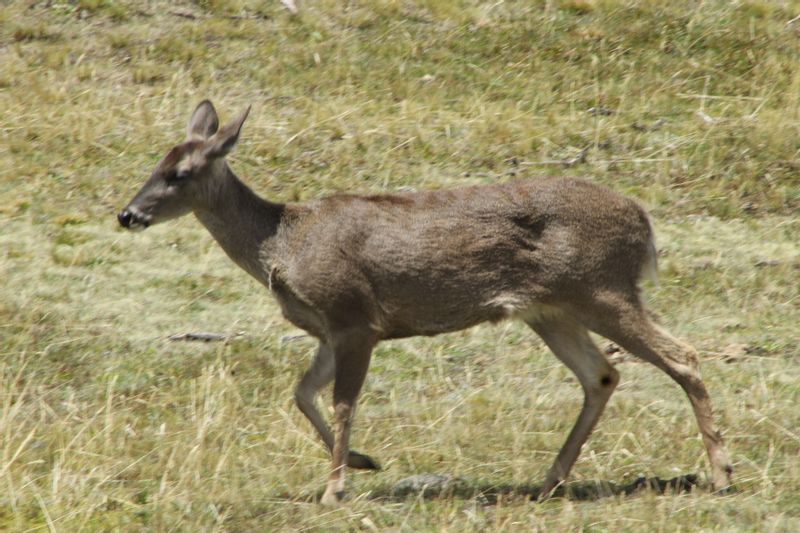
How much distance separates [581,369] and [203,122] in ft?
9.42

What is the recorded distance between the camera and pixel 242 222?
855 centimetres

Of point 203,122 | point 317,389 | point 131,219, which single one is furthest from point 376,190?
point 317,389

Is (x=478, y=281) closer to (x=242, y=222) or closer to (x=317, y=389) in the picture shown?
(x=317, y=389)

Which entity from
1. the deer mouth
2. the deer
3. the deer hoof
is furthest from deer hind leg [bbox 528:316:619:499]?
the deer mouth

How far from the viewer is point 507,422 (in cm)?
874

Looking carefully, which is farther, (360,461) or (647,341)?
(360,461)

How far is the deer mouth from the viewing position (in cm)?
850

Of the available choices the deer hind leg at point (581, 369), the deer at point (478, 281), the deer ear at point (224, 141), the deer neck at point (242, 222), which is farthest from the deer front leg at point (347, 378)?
the deer ear at point (224, 141)

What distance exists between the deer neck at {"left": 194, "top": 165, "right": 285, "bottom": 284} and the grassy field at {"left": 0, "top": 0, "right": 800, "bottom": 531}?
972mm


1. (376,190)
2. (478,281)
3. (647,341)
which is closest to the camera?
(647,341)

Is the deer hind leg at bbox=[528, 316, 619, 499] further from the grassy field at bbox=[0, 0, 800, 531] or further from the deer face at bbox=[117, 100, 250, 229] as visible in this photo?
the deer face at bbox=[117, 100, 250, 229]

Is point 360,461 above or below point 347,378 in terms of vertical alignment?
below

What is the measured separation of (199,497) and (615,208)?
2812 millimetres

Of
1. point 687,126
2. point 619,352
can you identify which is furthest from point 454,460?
point 687,126
